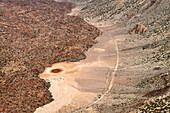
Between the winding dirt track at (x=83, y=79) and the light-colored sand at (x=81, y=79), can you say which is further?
the light-colored sand at (x=81, y=79)

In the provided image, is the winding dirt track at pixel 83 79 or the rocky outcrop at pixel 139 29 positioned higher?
the rocky outcrop at pixel 139 29

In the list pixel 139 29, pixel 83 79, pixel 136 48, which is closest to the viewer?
pixel 83 79

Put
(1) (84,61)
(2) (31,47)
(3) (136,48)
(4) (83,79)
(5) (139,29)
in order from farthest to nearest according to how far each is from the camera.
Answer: (5) (139,29), (3) (136,48), (2) (31,47), (1) (84,61), (4) (83,79)

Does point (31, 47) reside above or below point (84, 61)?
above

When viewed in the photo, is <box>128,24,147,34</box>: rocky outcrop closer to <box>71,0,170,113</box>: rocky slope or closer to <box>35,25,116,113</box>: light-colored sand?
<box>71,0,170,113</box>: rocky slope

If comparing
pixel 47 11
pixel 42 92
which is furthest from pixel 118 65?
pixel 47 11

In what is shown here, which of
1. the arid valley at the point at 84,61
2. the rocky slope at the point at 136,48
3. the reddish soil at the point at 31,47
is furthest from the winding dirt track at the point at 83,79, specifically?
the rocky slope at the point at 136,48

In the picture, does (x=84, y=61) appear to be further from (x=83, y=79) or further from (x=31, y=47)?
(x=31, y=47)

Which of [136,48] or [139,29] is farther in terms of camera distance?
[139,29]

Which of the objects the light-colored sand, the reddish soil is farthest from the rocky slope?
the reddish soil

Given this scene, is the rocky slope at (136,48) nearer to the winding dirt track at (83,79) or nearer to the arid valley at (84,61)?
the arid valley at (84,61)

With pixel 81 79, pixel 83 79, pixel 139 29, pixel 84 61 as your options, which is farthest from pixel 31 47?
pixel 139 29
